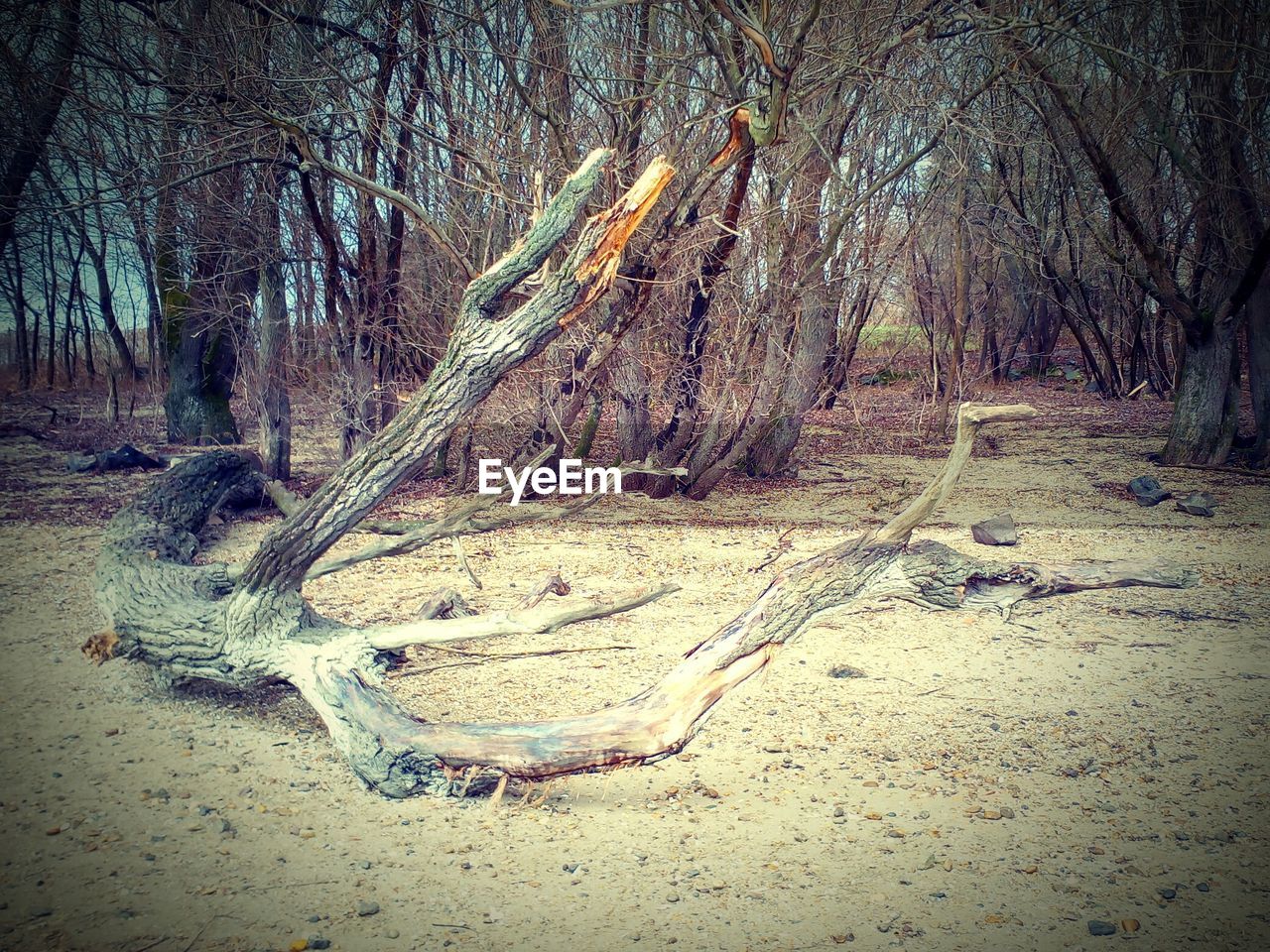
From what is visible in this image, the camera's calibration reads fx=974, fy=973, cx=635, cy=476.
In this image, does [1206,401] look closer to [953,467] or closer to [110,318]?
[953,467]

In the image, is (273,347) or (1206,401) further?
(1206,401)

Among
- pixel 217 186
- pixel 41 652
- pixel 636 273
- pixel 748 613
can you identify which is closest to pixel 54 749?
pixel 41 652

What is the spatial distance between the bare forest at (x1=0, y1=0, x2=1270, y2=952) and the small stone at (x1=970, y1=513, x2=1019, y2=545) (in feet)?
0.14

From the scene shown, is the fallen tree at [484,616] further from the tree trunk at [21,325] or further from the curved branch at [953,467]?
the tree trunk at [21,325]

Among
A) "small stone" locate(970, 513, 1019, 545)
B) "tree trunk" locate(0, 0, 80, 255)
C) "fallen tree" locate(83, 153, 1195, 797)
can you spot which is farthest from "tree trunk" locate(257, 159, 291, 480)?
"small stone" locate(970, 513, 1019, 545)

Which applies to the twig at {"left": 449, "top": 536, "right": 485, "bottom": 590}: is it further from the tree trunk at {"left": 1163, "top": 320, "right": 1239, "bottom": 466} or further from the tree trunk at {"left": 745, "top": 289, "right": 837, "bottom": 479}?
the tree trunk at {"left": 1163, "top": 320, "right": 1239, "bottom": 466}

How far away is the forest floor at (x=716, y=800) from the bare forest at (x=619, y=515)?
0.02 metres

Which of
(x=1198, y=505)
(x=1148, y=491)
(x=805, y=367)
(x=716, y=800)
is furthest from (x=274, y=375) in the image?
(x=1198, y=505)

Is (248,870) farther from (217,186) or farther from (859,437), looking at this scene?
(859,437)

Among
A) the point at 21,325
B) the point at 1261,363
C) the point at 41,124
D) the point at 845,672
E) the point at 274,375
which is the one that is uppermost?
the point at 41,124

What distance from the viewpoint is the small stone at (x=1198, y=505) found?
26.1 ft

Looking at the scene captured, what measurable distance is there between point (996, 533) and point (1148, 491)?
2.48 meters

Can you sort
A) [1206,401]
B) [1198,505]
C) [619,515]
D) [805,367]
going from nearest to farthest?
Answer: [1198,505]
[619,515]
[805,367]
[1206,401]

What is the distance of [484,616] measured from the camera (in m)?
3.99
